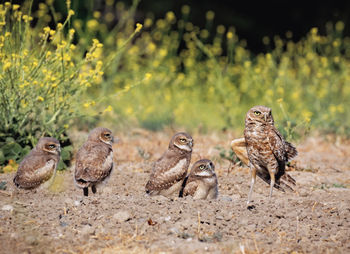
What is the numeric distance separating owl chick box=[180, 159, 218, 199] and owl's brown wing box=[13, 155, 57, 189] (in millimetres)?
1428

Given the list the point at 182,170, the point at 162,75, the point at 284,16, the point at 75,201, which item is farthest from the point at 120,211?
the point at 284,16

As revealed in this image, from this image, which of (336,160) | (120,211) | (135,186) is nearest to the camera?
(120,211)

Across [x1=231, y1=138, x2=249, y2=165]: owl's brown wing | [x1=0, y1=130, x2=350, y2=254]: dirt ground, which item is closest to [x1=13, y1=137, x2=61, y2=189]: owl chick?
[x1=0, y1=130, x2=350, y2=254]: dirt ground

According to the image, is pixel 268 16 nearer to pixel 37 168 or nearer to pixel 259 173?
pixel 259 173

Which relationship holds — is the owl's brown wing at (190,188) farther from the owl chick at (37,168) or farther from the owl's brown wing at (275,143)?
the owl chick at (37,168)

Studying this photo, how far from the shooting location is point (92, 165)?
16.8ft

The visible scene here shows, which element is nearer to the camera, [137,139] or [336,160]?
[336,160]

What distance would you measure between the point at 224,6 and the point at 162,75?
3767 mm

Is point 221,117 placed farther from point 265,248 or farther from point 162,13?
point 265,248

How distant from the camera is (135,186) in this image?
5969 mm

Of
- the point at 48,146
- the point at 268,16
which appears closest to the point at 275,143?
the point at 48,146

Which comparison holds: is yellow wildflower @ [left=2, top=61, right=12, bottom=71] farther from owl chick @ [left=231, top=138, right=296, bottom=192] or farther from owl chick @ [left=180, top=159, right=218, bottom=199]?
owl chick @ [left=231, top=138, right=296, bottom=192]

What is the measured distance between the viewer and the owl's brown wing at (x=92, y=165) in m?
5.07

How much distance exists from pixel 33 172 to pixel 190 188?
1.59 meters
